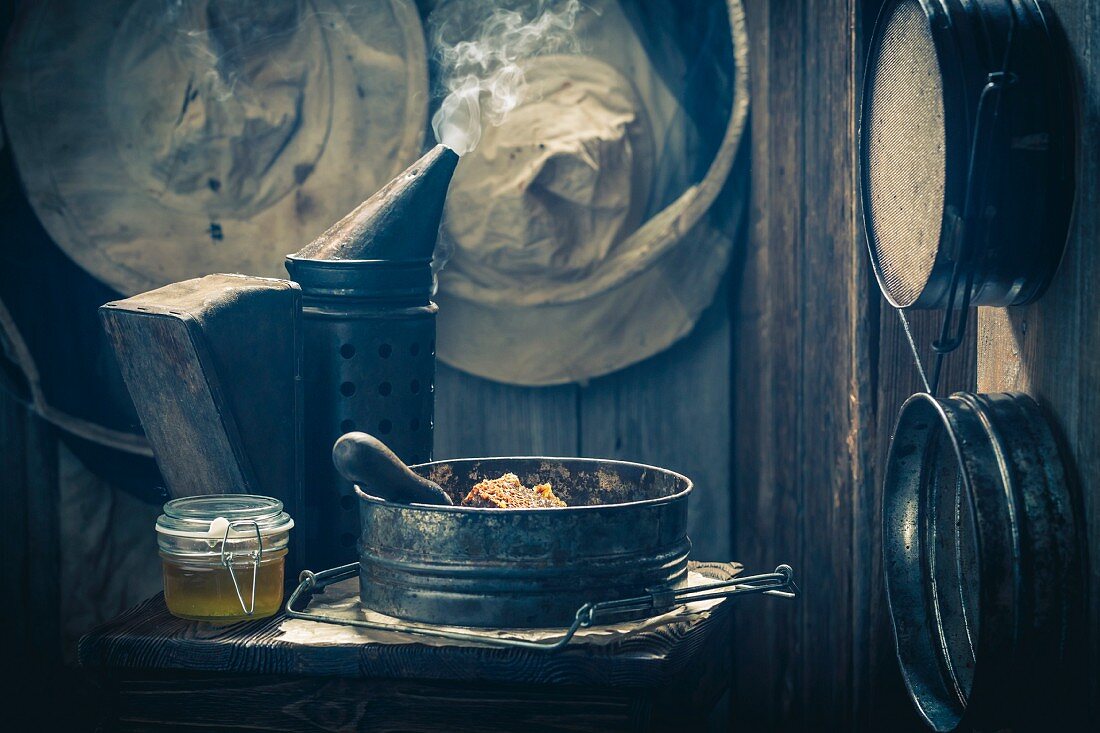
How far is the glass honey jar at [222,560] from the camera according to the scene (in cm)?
209

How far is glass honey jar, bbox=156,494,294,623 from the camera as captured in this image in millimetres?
2086

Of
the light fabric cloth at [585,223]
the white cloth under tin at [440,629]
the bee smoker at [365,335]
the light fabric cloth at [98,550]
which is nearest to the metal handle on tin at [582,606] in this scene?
the white cloth under tin at [440,629]

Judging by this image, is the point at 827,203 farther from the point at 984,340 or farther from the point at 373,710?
the point at 373,710

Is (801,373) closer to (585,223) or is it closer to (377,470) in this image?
(585,223)

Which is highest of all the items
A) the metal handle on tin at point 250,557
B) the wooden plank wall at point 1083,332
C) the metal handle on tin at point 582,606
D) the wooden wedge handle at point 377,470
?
the wooden plank wall at point 1083,332

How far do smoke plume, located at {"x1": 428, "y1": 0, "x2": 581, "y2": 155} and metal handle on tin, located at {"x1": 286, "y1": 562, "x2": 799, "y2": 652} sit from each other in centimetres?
140

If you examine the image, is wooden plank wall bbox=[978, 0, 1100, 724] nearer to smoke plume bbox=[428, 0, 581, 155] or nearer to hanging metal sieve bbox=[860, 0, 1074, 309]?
hanging metal sieve bbox=[860, 0, 1074, 309]

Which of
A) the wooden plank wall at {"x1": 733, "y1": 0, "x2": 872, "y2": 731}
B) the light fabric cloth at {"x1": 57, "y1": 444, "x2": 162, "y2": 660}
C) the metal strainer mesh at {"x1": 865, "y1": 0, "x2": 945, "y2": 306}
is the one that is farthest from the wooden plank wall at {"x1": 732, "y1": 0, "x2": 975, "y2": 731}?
the light fabric cloth at {"x1": 57, "y1": 444, "x2": 162, "y2": 660}

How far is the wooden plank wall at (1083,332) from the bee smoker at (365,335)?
1.23 metres

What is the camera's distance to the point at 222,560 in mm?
2084

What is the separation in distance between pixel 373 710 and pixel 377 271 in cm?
86

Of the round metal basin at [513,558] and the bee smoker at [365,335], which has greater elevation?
the bee smoker at [365,335]

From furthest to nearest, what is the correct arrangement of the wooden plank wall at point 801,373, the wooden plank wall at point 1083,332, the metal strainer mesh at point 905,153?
the wooden plank wall at point 801,373 → the metal strainer mesh at point 905,153 → the wooden plank wall at point 1083,332

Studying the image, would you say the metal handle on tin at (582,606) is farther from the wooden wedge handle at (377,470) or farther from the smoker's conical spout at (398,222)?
the smoker's conical spout at (398,222)
